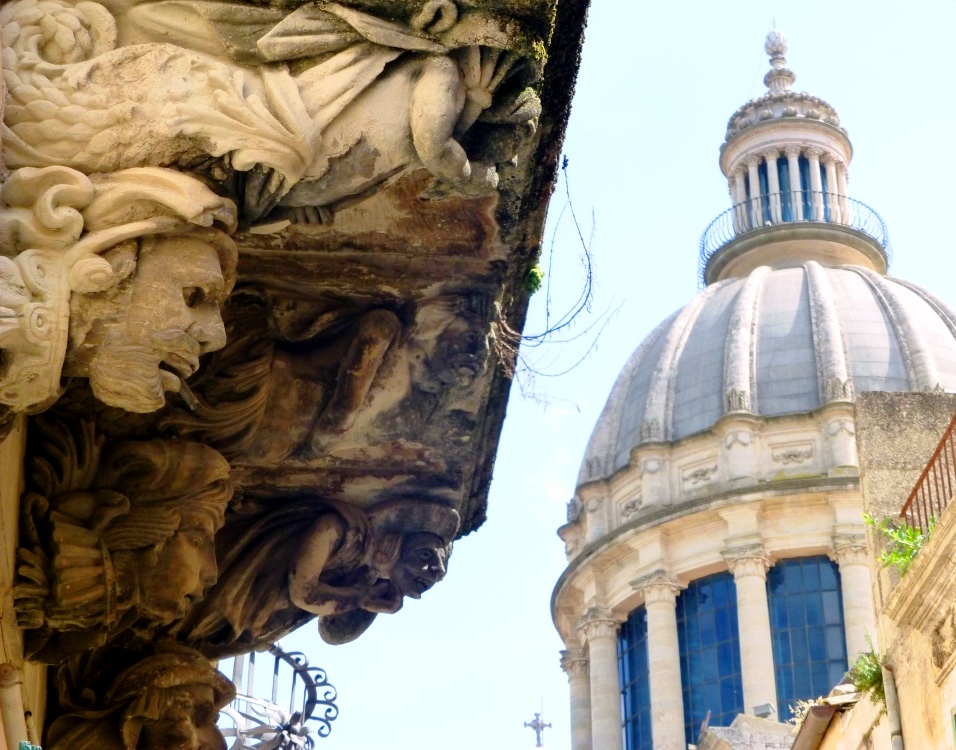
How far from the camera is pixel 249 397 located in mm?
5297

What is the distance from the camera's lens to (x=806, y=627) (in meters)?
58.8

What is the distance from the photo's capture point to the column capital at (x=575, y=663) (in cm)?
6291

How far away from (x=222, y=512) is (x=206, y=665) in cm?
60

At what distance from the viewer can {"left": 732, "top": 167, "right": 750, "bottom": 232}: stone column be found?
233 feet

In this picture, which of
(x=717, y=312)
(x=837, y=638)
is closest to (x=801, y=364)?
(x=717, y=312)

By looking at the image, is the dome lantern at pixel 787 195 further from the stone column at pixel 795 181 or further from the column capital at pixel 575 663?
the column capital at pixel 575 663

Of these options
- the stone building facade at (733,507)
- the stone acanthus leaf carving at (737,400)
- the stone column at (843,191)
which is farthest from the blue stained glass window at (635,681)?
the stone column at (843,191)

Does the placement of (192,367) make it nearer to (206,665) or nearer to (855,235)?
(206,665)

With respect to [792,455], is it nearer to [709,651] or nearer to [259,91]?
[709,651]

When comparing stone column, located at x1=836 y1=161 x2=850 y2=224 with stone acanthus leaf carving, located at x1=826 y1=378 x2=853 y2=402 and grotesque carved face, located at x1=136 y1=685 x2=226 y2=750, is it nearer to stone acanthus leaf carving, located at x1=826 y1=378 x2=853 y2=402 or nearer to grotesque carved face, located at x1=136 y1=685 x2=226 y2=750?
stone acanthus leaf carving, located at x1=826 y1=378 x2=853 y2=402

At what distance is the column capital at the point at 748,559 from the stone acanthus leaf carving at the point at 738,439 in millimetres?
2938

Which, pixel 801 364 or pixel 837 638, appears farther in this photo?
pixel 801 364

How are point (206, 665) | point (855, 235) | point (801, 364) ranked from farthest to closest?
point (855, 235), point (801, 364), point (206, 665)

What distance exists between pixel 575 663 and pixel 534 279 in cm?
5849
